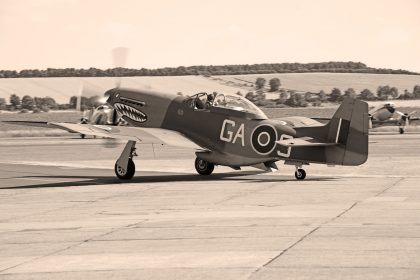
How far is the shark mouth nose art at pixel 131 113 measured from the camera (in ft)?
94.4

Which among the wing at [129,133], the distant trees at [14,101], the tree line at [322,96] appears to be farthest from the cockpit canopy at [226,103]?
the distant trees at [14,101]

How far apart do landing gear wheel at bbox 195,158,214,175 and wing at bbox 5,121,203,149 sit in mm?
1390

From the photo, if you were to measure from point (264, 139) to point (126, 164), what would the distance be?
4.20 m

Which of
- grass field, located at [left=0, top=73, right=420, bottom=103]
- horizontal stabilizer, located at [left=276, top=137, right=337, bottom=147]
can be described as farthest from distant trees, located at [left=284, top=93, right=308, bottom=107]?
horizontal stabilizer, located at [left=276, top=137, right=337, bottom=147]

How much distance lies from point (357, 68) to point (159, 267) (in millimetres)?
143045

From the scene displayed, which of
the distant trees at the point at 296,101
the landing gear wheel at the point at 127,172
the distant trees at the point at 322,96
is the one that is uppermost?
the landing gear wheel at the point at 127,172

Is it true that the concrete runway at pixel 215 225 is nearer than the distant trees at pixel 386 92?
Yes

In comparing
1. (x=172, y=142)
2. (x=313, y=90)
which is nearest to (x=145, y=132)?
(x=172, y=142)

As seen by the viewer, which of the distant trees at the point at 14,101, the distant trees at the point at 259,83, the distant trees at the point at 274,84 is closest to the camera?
the distant trees at the point at 14,101

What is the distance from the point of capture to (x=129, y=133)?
84.3 ft

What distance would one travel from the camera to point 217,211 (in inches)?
711

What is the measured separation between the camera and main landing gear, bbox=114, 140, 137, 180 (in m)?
26.8

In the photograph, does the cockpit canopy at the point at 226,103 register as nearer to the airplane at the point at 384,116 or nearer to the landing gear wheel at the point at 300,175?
the landing gear wheel at the point at 300,175

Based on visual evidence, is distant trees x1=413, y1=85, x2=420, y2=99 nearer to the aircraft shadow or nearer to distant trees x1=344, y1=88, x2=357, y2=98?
distant trees x1=344, y1=88, x2=357, y2=98
